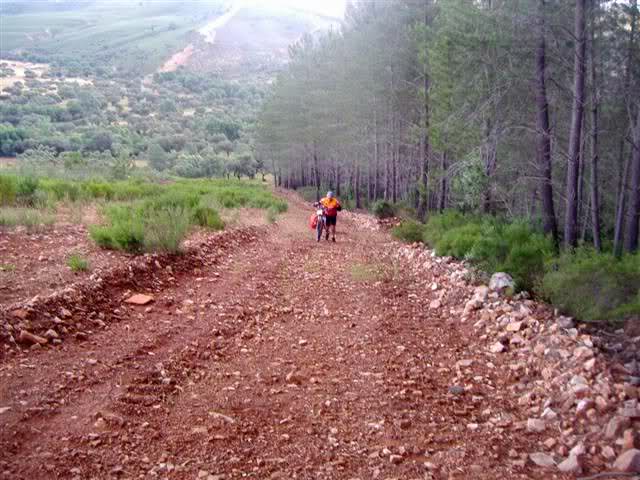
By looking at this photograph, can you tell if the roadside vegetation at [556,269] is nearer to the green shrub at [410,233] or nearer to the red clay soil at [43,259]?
the green shrub at [410,233]

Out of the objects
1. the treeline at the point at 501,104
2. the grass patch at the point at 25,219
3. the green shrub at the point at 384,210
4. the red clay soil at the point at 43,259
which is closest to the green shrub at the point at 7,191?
the grass patch at the point at 25,219

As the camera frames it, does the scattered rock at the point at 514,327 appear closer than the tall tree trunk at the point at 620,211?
Yes

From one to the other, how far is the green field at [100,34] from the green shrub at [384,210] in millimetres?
100698

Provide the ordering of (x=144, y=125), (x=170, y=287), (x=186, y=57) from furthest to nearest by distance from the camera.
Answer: (x=186, y=57) < (x=144, y=125) < (x=170, y=287)

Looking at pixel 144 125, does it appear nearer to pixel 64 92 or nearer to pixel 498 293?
pixel 64 92

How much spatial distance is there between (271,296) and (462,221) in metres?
7.88

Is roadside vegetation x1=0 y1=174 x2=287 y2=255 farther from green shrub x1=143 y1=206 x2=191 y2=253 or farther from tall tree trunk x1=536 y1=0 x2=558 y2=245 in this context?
tall tree trunk x1=536 y1=0 x2=558 y2=245

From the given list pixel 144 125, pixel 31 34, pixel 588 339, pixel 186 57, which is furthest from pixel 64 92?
pixel 588 339

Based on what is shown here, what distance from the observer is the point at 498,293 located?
707cm

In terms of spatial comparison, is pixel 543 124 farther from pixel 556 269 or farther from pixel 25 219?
pixel 25 219

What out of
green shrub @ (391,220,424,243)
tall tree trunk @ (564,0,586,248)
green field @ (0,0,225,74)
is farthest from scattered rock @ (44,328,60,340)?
green field @ (0,0,225,74)

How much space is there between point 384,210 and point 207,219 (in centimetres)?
1245

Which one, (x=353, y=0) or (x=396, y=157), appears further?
(x=353, y=0)

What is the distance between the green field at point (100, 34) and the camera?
117375 millimetres
